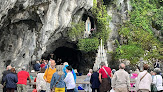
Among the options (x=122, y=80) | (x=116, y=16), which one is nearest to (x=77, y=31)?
(x=116, y=16)

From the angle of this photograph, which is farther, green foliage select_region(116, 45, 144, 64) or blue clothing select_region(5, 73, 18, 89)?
green foliage select_region(116, 45, 144, 64)

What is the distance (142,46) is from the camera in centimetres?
2630

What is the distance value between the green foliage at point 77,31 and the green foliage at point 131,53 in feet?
13.8

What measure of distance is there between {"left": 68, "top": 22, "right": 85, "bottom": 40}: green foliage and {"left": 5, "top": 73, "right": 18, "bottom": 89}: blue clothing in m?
15.0

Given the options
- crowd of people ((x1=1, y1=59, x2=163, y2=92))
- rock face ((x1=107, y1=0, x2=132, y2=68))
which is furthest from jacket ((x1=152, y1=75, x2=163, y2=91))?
rock face ((x1=107, y1=0, x2=132, y2=68))

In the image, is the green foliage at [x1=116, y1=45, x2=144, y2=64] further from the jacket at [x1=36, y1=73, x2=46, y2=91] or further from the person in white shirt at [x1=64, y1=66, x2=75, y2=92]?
the person in white shirt at [x1=64, y1=66, x2=75, y2=92]

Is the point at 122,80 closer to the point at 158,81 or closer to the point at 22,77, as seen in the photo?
the point at 158,81

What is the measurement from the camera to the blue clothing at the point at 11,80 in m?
9.31

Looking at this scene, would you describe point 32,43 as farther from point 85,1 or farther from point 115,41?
point 115,41

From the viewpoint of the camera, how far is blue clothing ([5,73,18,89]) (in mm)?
9312

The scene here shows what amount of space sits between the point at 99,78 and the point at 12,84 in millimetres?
3200

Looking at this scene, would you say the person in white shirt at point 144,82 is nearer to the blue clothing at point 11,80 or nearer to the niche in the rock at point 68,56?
the blue clothing at point 11,80

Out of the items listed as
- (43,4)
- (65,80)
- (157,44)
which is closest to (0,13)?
(43,4)

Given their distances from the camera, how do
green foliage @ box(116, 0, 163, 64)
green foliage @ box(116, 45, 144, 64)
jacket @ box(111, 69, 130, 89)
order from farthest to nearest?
1. green foliage @ box(116, 0, 163, 64)
2. green foliage @ box(116, 45, 144, 64)
3. jacket @ box(111, 69, 130, 89)
